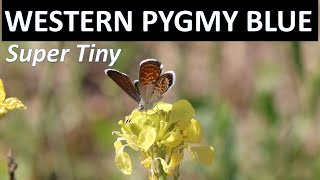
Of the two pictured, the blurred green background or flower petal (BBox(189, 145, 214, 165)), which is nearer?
flower petal (BBox(189, 145, 214, 165))

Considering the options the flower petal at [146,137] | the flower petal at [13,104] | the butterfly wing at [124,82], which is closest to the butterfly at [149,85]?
the butterfly wing at [124,82]

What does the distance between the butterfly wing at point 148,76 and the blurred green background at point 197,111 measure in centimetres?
77

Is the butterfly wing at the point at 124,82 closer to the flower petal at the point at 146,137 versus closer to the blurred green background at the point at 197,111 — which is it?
the flower petal at the point at 146,137

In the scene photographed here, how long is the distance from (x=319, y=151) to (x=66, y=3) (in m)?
1.44

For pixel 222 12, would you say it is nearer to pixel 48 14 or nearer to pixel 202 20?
pixel 202 20

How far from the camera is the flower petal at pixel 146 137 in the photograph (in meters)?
2.07

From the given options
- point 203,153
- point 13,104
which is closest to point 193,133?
point 203,153

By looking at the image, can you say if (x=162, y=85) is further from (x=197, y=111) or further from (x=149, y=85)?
(x=197, y=111)

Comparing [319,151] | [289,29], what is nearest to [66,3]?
[289,29]

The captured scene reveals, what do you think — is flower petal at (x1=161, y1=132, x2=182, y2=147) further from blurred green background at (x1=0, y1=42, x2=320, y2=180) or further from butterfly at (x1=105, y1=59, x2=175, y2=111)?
blurred green background at (x1=0, y1=42, x2=320, y2=180)

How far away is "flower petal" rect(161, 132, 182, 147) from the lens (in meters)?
2.12

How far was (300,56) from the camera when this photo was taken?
371 centimetres

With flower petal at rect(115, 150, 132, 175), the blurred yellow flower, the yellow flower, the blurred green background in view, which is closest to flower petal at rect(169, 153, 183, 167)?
the blurred yellow flower

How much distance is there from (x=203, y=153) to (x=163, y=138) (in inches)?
4.5
